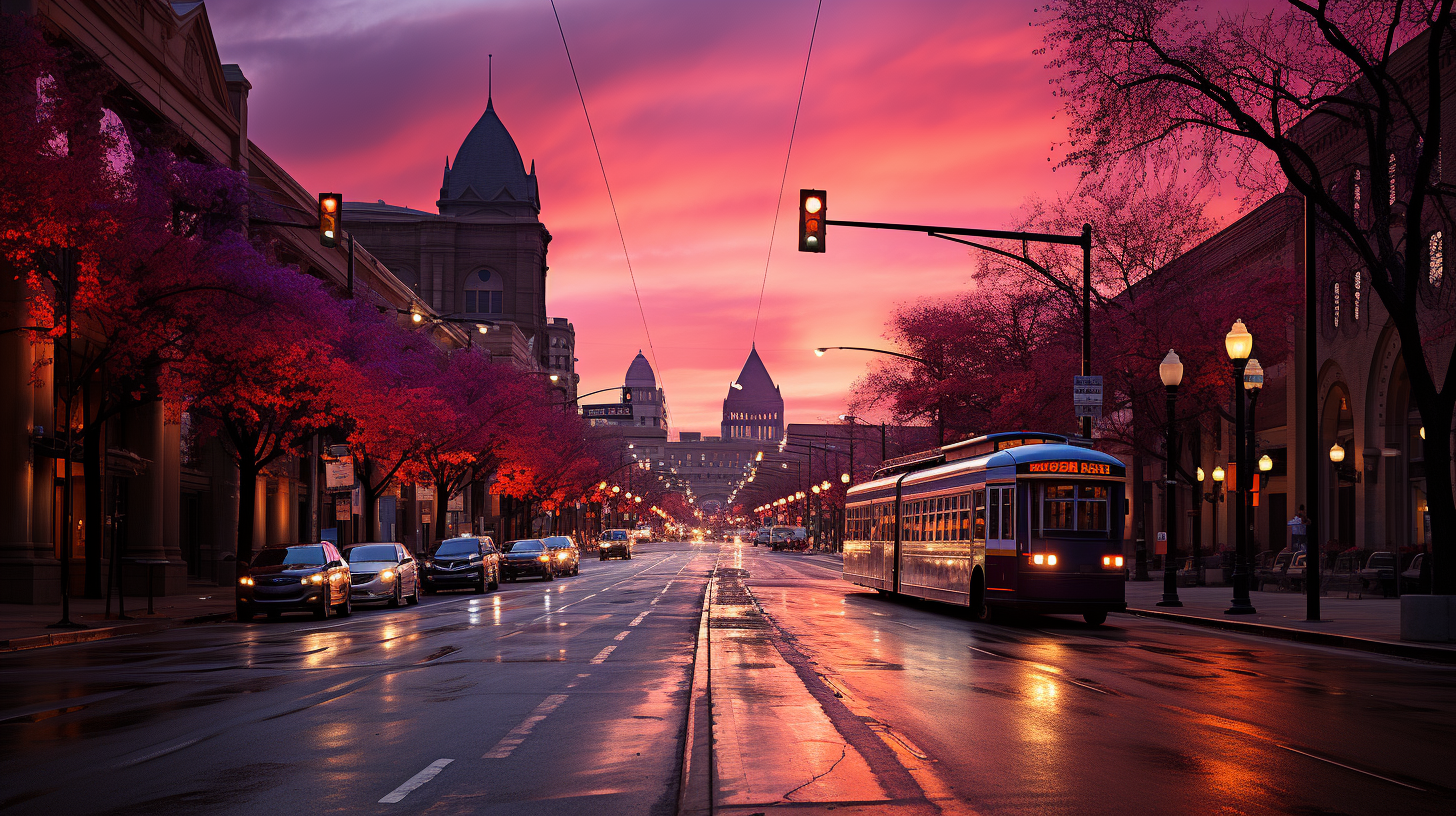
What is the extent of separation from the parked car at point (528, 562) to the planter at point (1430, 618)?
36.6 m

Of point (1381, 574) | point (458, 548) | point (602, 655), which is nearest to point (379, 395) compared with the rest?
point (458, 548)

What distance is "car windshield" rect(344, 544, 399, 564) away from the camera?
34594mm

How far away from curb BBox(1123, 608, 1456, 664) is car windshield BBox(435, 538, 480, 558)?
73.4 ft

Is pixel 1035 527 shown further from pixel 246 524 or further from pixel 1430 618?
pixel 246 524

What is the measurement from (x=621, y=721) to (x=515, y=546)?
43119 mm

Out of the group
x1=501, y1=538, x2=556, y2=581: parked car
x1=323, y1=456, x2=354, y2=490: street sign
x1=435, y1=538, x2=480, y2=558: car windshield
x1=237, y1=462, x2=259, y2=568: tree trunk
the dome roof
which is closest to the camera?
x1=237, y1=462, x2=259, y2=568: tree trunk

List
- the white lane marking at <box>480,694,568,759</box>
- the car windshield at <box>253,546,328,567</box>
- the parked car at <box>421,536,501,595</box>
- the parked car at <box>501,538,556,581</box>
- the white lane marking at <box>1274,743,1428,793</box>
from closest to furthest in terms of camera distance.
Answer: the white lane marking at <box>1274,743,1428,793</box> → the white lane marking at <box>480,694,568,759</box> → the car windshield at <box>253,546,328,567</box> → the parked car at <box>421,536,501,595</box> → the parked car at <box>501,538,556,581</box>

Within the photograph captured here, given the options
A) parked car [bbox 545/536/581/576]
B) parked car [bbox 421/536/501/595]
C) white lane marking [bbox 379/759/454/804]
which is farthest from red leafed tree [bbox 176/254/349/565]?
white lane marking [bbox 379/759/454/804]

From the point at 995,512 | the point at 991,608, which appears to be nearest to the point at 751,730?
the point at 995,512

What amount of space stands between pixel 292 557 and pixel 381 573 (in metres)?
4.15

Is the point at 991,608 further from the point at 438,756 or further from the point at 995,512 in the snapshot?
the point at 438,756

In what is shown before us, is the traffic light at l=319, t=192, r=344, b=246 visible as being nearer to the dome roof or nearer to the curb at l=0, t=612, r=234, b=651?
the curb at l=0, t=612, r=234, b=651

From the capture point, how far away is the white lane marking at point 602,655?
18109 millimetres

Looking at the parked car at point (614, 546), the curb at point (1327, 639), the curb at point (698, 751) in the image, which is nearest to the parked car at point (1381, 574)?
the curb at point (1327, 639)
